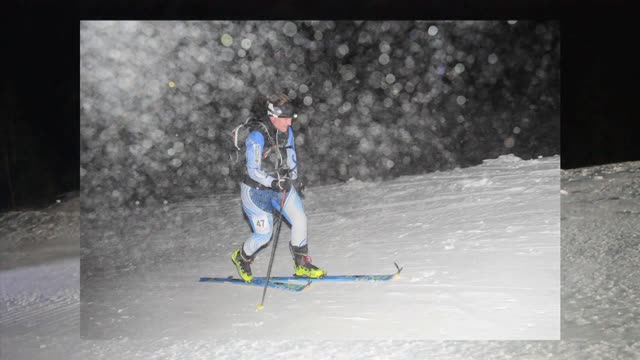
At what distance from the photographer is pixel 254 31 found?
12.9 ft

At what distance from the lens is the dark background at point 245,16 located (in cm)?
381

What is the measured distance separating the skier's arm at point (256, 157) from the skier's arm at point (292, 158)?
0.52ft

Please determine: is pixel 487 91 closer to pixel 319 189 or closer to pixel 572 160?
pixel 572 160

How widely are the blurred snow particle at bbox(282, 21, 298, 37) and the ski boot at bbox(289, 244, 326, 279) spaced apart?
1.39m

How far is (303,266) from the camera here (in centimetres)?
382

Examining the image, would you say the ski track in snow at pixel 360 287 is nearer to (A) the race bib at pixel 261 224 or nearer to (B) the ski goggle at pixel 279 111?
(A) the race bib at pixel 261 224

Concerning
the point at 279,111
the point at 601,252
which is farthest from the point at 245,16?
the point at 601,252

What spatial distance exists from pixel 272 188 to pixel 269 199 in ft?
0.27

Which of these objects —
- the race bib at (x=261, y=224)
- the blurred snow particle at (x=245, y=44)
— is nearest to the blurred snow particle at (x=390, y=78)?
the blurred snow particle at (x=245, y=44)

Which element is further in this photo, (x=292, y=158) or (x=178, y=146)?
(x=178, y=146)

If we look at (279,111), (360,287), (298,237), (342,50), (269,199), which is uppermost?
(342,50)

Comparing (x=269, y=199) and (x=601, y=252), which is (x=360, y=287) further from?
(x=601, y=252)

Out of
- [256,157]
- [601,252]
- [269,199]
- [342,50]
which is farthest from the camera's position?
[342,50]

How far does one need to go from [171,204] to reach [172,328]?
916 mm
